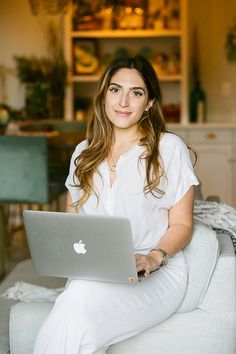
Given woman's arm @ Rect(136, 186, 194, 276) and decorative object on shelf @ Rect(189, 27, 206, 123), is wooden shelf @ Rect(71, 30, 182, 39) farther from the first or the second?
woman's arm @ Rect(136, 186, 194, 276)

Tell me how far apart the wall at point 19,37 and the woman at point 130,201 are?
4374 millimetres

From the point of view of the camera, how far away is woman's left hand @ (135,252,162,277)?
2167mm

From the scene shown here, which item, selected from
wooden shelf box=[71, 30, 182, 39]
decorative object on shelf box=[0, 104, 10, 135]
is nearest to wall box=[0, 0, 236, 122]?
wooden shelf box=[71, 30, 182, 39]

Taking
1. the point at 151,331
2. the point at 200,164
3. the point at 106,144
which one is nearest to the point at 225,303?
the point at 151,331

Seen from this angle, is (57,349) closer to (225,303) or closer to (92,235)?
(92,235)

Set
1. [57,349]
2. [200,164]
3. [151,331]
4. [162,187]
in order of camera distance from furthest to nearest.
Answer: [200,164]
[162,187]
[151,331]
[57,349]

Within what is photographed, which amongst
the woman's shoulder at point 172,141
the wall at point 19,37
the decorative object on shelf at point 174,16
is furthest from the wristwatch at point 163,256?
the wall at point 19,37

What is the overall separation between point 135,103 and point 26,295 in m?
0.79

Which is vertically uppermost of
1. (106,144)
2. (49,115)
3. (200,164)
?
(106,144)

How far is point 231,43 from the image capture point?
6.55 meters

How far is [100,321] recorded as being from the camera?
2.09m

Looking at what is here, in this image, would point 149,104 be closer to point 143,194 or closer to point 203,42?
point 143,194

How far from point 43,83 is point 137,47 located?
928mm

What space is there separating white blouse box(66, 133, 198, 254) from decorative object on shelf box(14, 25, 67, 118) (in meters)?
3.95
